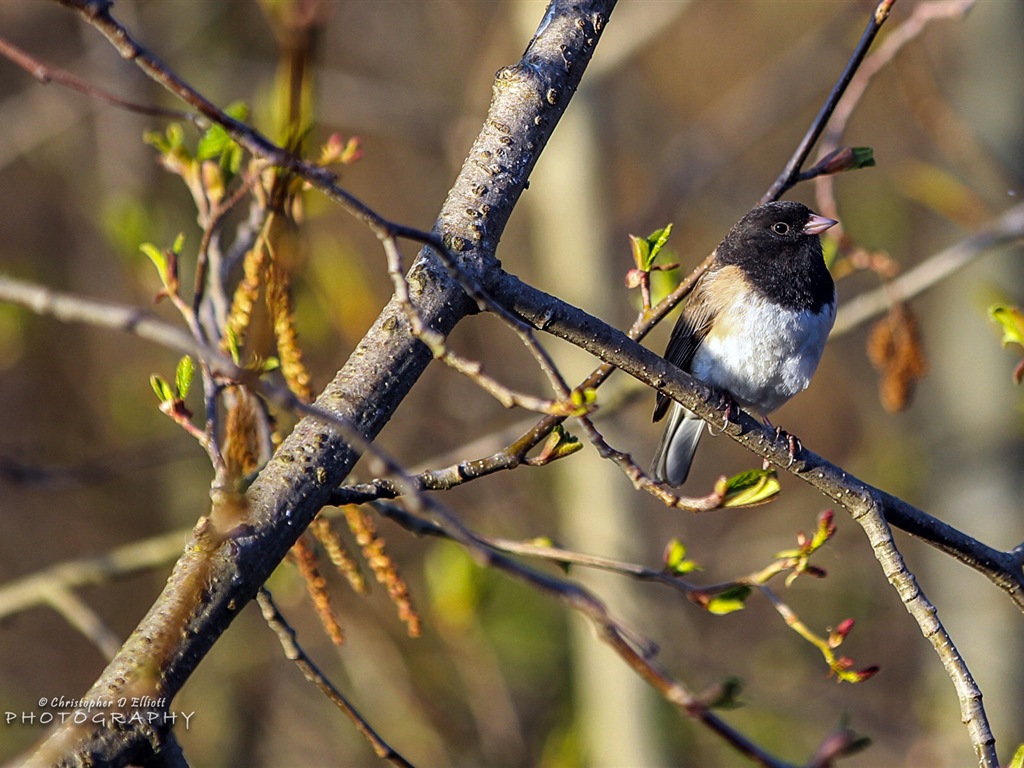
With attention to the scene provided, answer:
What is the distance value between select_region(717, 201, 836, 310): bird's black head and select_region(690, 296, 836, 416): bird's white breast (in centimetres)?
5

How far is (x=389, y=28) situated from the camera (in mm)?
6961

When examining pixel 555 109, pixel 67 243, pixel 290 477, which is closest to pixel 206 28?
pixel 67 243

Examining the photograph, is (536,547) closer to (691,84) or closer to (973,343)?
(973,343)

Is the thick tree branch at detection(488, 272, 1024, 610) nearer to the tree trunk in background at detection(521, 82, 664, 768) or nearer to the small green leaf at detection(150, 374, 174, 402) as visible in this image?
the small green leaf at detection(150, 374, 174, 402)

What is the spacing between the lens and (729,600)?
1.44m

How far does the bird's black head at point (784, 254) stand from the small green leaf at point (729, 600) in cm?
120

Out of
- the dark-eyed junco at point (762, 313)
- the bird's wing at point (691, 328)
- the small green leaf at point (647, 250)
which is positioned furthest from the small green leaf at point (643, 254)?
the bird's wing at point (691, 328)

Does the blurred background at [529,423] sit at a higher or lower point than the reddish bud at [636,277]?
higher

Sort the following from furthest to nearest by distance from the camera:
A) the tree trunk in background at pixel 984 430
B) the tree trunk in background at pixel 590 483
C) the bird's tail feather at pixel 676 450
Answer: the tree trunk in background at pixel 984 430, the tree trunk in background at pixel 590 483, the bird's tail feather at pixel 676 450

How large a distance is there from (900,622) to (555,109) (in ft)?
16.5

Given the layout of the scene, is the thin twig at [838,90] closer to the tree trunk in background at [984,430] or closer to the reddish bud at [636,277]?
the reddish bud at [636,277]

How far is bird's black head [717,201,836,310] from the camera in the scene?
2.53 metres

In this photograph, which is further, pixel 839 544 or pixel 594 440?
pixel 839 544

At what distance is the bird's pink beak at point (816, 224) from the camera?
256cm
